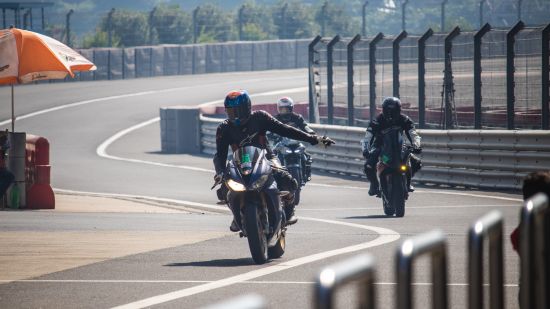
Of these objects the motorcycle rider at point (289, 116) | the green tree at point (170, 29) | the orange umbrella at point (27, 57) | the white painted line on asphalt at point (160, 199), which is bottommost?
the white painted line on asphalt at point (160, 199)

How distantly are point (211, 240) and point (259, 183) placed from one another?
7.45 ft

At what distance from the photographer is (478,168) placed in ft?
75.3

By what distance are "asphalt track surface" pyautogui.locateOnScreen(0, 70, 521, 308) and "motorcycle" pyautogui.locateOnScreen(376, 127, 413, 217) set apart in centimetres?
24

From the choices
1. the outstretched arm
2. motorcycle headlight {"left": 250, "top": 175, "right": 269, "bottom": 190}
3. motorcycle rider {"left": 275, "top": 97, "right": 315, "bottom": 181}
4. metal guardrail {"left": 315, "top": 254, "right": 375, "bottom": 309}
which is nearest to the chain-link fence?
motorcycle rider {"left": 275, "top": 97, "right": 315, "bottom": 181}

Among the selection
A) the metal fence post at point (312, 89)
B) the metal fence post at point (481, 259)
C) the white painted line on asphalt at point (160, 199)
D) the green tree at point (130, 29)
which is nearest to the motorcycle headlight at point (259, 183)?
the white painted line on asphalt at point (160, 199)

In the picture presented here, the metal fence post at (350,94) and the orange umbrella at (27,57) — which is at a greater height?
the orange umbrella at (27,57)

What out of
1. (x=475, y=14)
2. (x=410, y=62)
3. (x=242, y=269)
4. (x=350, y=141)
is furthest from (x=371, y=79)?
(x=475, y=14)

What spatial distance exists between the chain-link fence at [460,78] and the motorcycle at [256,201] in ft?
36.0

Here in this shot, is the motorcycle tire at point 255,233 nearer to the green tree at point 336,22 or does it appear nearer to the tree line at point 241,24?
the tree line at point 241,24

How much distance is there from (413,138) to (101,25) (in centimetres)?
5452

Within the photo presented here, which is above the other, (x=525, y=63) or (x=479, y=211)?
(x=525, y=63)

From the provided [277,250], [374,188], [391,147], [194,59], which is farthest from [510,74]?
[194,59]

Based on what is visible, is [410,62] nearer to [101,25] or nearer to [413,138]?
[413,138]

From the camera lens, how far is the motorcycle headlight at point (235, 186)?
12.6 meters
